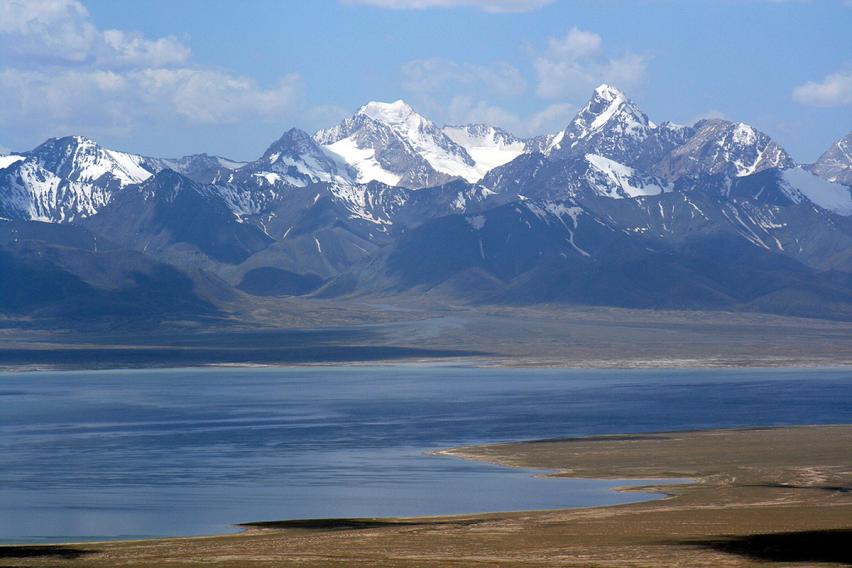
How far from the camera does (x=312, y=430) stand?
4336 inches

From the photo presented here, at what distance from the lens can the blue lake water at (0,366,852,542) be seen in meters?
69.9

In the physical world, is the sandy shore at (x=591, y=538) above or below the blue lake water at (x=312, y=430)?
above

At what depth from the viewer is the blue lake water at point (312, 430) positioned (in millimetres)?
69938

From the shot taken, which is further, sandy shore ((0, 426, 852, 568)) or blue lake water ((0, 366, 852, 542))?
blue lake water ((0, 366, 852, 542))

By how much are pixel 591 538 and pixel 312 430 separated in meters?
56.8

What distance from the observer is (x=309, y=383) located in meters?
169

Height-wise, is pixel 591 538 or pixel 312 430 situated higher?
pixel 591 538

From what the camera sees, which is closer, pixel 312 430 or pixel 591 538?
pixel 591 538

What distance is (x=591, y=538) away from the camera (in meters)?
55.2

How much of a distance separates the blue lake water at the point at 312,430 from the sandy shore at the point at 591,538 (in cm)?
494

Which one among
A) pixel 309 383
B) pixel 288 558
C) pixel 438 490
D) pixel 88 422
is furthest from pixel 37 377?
pixel 288 558

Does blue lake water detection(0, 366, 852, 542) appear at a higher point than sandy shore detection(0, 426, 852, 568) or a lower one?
lower

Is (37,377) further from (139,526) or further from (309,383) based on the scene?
(139,526)

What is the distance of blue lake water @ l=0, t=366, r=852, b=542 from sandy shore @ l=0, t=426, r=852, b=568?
16.2ft
